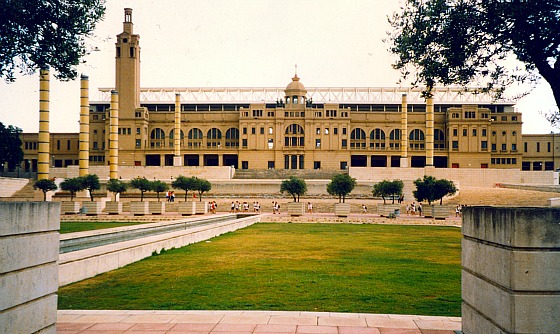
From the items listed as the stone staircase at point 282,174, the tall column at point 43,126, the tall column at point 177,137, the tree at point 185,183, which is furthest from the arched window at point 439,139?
the tall column at point 43,126

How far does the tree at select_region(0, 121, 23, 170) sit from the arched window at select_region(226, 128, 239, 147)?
1091 inches

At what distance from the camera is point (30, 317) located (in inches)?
225

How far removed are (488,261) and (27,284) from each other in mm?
4762

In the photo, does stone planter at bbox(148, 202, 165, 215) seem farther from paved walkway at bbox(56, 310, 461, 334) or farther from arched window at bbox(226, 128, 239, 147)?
arched window at bbox(226, 128, 239, 147)

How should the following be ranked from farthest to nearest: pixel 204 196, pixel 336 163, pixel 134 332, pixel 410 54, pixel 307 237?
1. pixel 336 163
2. pixel 204 196
3. pixel 307 237
4. pixel 410 54
5. pixel 134 332

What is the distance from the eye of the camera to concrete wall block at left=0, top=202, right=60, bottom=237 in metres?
5.23

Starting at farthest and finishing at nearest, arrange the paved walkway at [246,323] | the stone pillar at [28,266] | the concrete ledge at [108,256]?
the concrete ledge at [108,256] < the paved walkway at [246,323] < the stone pillar at [28,266]

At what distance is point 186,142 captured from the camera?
80375 mm

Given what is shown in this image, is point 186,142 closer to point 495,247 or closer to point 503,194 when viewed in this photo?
point 503,194

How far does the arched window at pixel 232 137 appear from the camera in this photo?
264 ft

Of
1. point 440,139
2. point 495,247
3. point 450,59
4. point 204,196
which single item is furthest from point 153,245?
point 440,139

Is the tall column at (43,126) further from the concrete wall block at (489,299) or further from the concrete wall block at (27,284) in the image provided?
the concrete wall block at (489,299)

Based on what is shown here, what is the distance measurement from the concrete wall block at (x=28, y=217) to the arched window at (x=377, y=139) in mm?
74778

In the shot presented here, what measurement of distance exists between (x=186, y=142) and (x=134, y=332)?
245 feet
